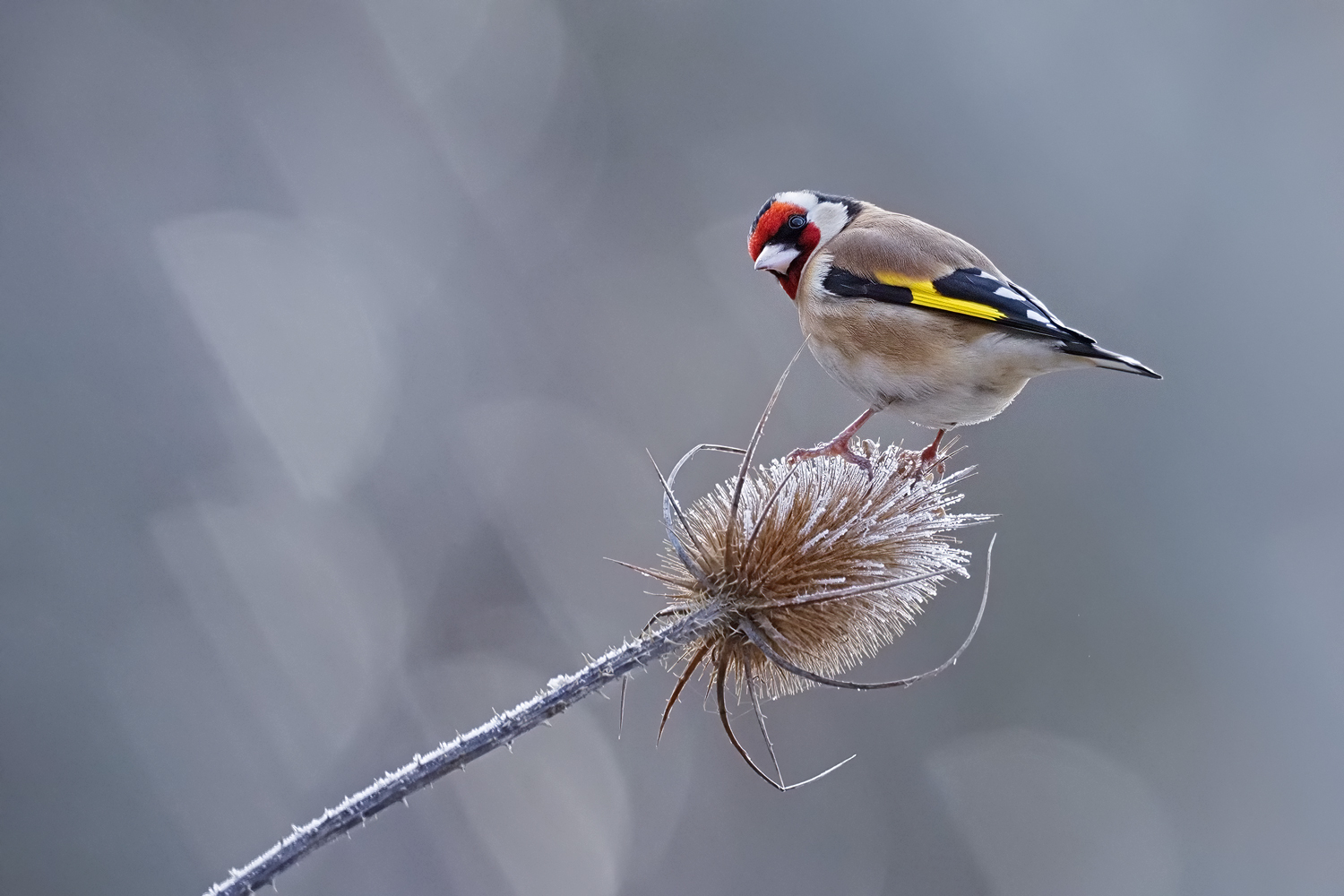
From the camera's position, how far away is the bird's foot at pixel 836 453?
326 cm

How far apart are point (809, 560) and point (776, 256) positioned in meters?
1.66

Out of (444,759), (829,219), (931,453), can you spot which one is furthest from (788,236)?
(444,759)

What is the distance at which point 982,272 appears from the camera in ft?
12.3

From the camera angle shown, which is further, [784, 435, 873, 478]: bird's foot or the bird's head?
the bird's head

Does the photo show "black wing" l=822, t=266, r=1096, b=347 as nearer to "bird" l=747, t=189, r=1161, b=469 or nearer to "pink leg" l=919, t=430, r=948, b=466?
"bird" l=747, t=189, r=1161, b=469

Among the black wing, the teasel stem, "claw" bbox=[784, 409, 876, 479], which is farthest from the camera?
the black wing

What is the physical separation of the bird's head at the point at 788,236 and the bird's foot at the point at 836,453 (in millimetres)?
944

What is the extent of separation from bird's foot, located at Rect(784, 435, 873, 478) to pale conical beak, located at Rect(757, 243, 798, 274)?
98cm

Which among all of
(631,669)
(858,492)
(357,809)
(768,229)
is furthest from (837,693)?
(357,809)

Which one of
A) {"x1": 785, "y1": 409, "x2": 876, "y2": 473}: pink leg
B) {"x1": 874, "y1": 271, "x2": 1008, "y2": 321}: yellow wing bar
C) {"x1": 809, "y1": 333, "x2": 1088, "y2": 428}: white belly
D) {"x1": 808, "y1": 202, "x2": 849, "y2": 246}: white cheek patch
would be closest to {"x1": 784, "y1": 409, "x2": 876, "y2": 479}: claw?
{"x1": 785, "y1": 409, "x2": 876, "y2": 473}: pink leg

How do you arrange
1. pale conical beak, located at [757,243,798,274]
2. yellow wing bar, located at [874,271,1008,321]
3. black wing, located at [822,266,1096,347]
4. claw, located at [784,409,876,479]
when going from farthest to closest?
pale conical beak, located at [757,243,798,274]
yellow wing bar, located at [874,271,1008,321]
black wing, located at [822,266,1096,347]
claw, located at [784,409,876,479]

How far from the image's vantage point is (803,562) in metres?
2.97

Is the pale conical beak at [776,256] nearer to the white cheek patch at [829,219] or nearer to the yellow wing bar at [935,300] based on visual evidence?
the white cheek patch at [829,219]

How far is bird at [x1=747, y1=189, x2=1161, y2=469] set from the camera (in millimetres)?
3467
